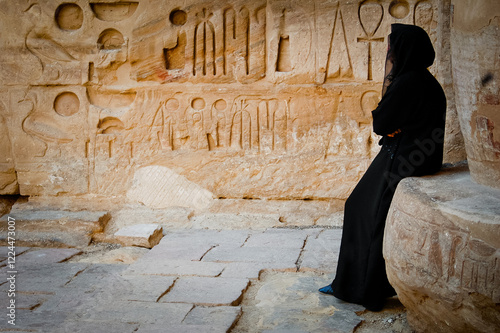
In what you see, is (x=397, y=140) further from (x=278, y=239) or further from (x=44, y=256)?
(x=44, y=256)

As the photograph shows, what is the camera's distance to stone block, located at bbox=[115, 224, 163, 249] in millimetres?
5242

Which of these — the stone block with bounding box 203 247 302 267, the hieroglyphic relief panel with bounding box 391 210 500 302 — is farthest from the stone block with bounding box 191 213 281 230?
the hieroglyphic relief panel with bounding box 391 210 500 302

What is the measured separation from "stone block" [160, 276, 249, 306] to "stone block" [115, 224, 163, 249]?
118 cm

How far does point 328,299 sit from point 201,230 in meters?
2.12

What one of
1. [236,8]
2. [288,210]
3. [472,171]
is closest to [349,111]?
[288,210]

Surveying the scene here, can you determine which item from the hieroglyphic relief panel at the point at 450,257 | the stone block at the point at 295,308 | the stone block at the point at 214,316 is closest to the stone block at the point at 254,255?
the stone block at the point at 295,308

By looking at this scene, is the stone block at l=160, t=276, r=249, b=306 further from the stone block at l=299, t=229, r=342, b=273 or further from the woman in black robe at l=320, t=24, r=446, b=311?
the woman in black robe at l=320, t=24, r=446, b=311

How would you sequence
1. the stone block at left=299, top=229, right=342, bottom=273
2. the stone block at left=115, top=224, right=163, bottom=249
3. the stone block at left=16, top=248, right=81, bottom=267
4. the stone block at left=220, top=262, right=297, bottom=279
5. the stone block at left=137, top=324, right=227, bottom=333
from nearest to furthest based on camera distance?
1. the stone block at left=137, top=324, right=227, bottom=333
2. the stone block at left=220, top=262, right=297, bottom=279
3. the stone block at left=299, top=229, right=342, bottom=273
4. the stone block at left=16, top=248, right=81, bottom=267
5. the stone block at left=115, top=224, right=163, bottom=249

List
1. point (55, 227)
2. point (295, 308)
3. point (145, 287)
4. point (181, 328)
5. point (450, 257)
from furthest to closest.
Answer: point (55, 227)
point (145, 287)
point (295, 308)
point (181, 328)
point (450, 257)

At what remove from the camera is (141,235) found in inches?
207

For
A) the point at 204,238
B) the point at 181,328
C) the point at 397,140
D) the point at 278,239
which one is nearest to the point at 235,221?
the point at 204,238

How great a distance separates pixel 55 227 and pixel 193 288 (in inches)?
94.3

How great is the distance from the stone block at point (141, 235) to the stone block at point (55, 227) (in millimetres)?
385

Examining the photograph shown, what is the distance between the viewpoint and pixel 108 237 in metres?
5.52
